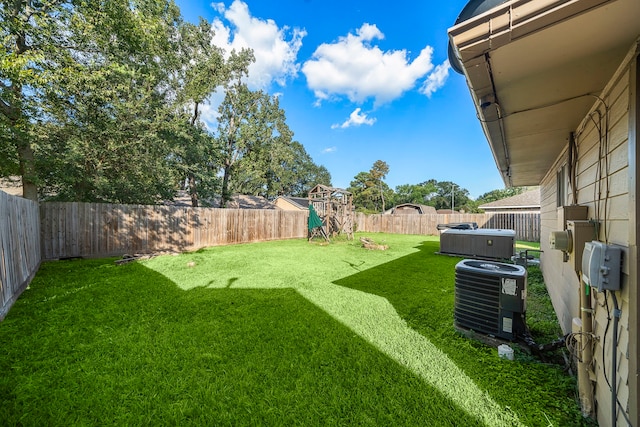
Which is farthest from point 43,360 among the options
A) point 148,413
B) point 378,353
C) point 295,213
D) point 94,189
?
point 295,213

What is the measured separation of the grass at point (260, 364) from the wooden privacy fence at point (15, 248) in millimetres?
261

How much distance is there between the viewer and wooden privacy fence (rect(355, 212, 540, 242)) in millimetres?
13039

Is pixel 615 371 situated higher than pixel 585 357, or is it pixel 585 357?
pixel 615 371

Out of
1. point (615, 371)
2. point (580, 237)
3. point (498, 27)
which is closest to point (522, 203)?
point (580, 237)

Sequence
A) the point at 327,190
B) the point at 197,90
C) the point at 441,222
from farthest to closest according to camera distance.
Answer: the point at 441,222 < the point at 197,90 < the point at 327,190

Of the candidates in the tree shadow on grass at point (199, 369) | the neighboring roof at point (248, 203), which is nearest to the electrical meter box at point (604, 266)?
the tree shadow on grass at point (199, 369)

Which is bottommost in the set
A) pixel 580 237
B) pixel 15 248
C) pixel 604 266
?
pixel 15 248

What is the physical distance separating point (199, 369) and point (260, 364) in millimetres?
532

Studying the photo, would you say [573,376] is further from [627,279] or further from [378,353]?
[378,353]

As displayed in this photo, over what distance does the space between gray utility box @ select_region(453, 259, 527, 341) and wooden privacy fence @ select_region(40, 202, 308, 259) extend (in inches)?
369

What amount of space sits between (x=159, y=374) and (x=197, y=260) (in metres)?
5.33

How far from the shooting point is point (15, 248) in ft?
12.7

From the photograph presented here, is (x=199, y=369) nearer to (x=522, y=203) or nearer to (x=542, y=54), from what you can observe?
(x=542, y=54)

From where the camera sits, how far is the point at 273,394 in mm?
1833
